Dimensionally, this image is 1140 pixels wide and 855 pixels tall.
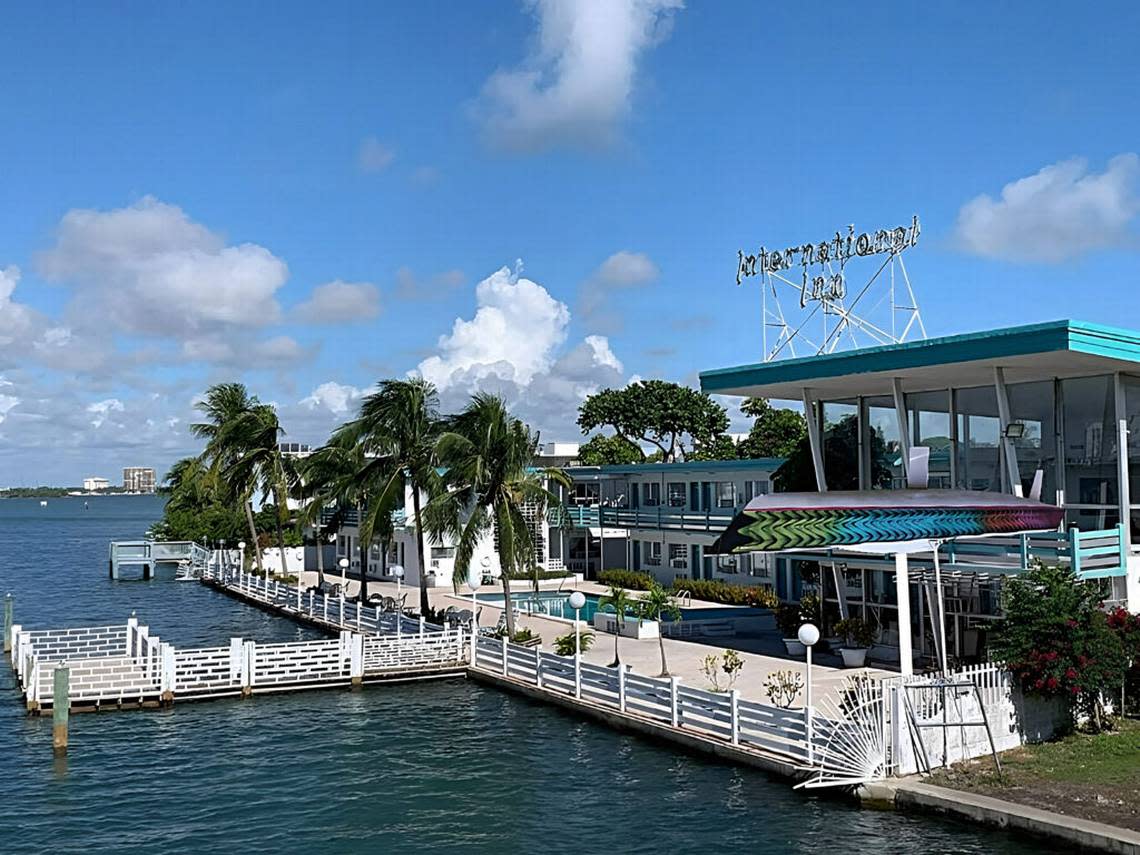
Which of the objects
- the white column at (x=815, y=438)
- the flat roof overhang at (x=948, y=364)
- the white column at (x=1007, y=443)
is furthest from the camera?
the white column at (x=815, y=438)

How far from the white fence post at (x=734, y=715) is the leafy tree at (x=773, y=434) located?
69347mm

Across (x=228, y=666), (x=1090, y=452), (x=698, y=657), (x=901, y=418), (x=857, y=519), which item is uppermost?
(x=901, y=418)

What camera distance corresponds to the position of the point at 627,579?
48.4m

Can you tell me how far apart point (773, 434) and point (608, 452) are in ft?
45.6

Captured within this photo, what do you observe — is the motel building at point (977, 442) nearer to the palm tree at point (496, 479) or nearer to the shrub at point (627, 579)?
the palm tree at point (496, 479)

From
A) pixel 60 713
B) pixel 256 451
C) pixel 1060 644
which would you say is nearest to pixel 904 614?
pixel 1060 644

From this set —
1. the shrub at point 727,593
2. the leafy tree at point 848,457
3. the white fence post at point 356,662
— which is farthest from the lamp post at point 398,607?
the leafy tree at point 848,457

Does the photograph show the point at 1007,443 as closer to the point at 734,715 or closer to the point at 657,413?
the point at 734,715

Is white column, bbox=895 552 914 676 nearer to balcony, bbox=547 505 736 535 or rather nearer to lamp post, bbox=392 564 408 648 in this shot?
lamp post, bbox=392 564 408 648

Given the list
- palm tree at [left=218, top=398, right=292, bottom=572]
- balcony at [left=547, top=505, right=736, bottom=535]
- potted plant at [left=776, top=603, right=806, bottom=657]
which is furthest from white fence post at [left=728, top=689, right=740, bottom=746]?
palm tree at [left=218, top=398, right=292, bottom=572]

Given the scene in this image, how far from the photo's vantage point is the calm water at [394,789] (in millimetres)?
17047

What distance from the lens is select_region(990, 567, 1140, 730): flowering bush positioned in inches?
754

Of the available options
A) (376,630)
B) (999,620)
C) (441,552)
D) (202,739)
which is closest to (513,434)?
(376,630)

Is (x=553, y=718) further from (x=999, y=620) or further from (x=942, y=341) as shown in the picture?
(x=942, y=341)
